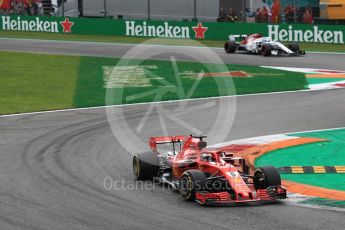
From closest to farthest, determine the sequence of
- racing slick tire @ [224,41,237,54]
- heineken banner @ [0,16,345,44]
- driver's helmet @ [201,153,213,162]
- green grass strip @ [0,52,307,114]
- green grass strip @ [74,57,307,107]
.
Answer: driver's helmet @ [201,153,213,162], green grass strip @ [0,52,307,114], green grass strip @ [74,57,307,107], racing slick tire @ [224,41,237,54], heineken banner @ [0,16,345,44]

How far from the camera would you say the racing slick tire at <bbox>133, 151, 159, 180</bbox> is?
14.0m

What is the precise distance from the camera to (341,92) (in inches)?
1027

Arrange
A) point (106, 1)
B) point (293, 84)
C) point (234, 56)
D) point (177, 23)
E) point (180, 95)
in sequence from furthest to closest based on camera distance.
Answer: point (106, 1)
point (177, 23)
point (234, 56)
point (293, 84)
point (180, 95)

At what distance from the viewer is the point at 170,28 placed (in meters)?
47.2

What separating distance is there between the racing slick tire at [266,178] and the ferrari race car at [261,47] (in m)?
24.4

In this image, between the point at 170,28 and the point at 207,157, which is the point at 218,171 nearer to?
the point at 207,157

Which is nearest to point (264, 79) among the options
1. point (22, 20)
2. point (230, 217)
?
point (230, 217)

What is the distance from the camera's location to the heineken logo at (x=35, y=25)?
2048 inches

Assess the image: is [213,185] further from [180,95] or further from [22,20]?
[22,20]

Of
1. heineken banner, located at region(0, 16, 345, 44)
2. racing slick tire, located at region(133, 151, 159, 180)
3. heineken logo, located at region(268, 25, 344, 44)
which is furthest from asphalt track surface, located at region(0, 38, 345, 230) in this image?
heineken banner, located at region(0, 16, 345, 44)

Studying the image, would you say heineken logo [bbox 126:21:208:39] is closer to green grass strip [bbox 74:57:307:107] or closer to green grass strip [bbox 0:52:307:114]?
green grass strip [bbox 0:52:307:114]

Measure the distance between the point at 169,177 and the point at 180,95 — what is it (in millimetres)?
11715

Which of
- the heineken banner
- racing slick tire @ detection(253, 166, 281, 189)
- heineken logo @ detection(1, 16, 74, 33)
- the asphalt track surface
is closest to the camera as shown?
the asphalt track surface

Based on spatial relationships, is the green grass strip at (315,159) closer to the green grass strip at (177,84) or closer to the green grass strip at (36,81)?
the green grass strip at (177,84)
